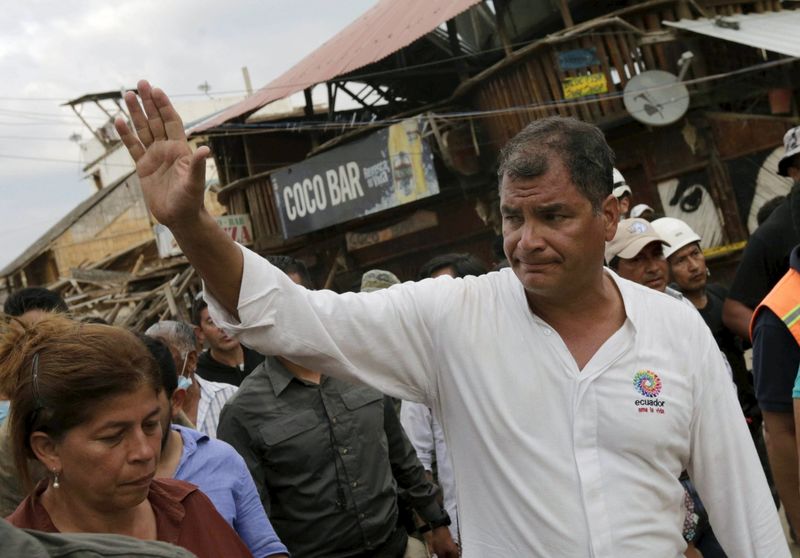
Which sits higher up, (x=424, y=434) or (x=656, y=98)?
(x=656, y=98)

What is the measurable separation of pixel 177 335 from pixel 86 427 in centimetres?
240

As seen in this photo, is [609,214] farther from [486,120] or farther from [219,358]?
[486,120]

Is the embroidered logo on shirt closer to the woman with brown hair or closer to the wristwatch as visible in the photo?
the woman with brown hair

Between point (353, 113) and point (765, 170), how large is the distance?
9.02 metres

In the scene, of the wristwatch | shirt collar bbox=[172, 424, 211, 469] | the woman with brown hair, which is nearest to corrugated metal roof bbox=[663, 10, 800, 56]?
the wristwatch

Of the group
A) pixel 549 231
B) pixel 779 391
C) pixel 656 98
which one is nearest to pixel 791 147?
pixel 779 391

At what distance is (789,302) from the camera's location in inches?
102

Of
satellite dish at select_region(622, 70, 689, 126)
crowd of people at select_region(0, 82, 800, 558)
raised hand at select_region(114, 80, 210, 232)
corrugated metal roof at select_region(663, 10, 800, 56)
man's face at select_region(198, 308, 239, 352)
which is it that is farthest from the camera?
satellite dish at select_region(622, 70, 689, 126)

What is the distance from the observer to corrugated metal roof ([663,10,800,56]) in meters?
10.2

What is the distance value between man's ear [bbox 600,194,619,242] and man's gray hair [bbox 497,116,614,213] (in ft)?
0.07

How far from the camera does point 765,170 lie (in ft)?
37.8

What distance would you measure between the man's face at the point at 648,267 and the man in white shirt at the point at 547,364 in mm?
1826

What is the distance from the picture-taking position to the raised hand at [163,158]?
71.2 inches

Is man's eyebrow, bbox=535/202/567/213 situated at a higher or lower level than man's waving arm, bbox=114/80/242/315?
lower
